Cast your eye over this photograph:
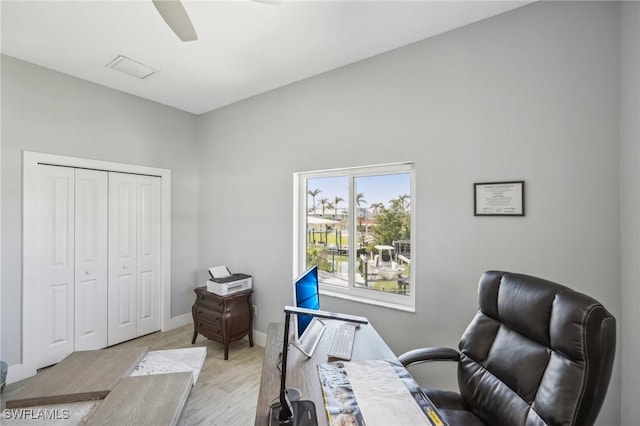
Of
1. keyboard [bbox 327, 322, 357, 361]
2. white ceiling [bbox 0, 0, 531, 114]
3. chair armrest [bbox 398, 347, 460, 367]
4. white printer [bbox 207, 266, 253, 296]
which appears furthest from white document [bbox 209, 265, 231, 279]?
chair armrest [bbox 398, 347, 460, 367]

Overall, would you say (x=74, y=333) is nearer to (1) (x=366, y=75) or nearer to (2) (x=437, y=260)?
(2) (x=437, y=260)

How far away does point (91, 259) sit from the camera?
2.93m

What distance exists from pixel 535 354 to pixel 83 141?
3989mm

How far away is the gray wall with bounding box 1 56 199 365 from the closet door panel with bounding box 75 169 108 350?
1.12 ft

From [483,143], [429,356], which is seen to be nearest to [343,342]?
[429,356]

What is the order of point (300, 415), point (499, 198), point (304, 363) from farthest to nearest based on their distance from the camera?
point (499, 198) < point (304, 363) < point (300, 415)

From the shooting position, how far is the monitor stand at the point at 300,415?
0.96 metres

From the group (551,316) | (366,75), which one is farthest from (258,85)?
(551,316)

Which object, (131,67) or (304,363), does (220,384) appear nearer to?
(304,363)

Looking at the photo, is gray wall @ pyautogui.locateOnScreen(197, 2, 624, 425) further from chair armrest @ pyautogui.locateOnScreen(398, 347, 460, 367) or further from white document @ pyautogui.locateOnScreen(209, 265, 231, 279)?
white document @ pyautogui.locateOnScreen(209, 265, 231, 279)

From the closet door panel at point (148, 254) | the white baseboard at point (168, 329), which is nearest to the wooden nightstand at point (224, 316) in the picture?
the white baseboard at point (168, 329)

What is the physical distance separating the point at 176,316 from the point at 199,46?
10.3 feet

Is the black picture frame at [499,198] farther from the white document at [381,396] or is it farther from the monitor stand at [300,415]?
the monitor stand at [300,415]

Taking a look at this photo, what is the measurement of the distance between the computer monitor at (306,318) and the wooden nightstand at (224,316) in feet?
4.60
